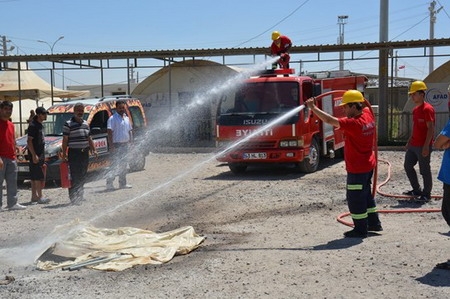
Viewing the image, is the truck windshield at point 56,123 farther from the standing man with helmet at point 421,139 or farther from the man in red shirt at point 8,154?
the standing man with helmet at point 421,139

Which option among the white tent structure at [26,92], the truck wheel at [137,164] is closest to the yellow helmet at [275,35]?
the truck wheel at [137,164]

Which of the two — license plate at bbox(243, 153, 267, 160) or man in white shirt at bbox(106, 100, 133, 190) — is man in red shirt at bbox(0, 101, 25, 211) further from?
license plate at bbox(243, 153, 267, 160)

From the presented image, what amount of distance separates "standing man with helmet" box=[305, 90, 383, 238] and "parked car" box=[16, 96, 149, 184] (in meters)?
7.12

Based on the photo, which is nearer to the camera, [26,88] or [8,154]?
[8,154]

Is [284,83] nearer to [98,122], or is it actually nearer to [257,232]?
[98,122]

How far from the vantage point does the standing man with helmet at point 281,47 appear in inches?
585

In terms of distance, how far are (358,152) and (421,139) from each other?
9.03 feet

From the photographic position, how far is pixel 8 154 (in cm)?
1044

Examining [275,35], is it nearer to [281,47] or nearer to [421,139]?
[281,47]

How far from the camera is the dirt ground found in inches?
223

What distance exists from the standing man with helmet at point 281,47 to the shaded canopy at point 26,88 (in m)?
19.4

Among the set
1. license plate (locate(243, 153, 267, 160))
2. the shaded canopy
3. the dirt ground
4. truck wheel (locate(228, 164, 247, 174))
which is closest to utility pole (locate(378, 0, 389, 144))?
truck wheel (locate(228, 164, 247, 174))

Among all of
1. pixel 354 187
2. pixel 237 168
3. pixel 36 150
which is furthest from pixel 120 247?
pixel 237 168

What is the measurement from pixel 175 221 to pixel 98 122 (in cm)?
630
